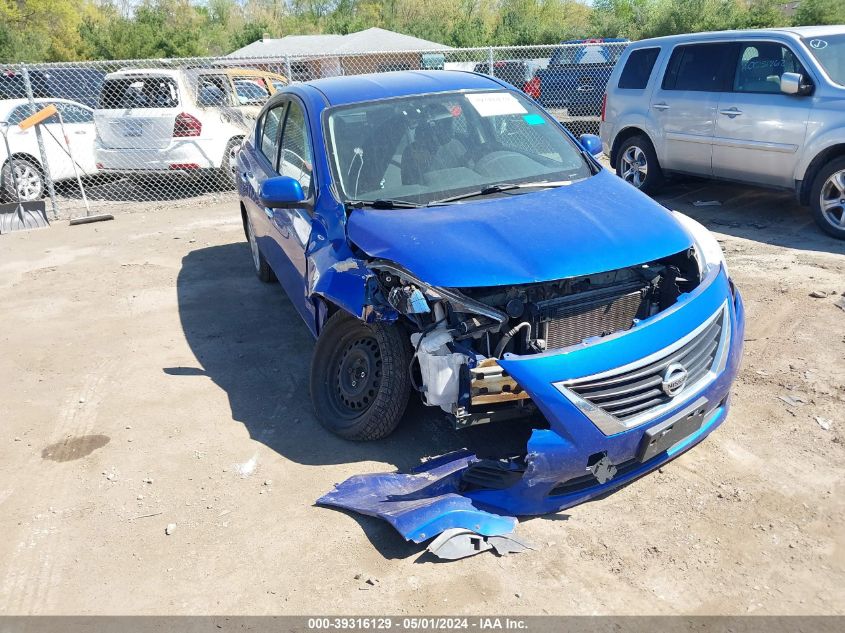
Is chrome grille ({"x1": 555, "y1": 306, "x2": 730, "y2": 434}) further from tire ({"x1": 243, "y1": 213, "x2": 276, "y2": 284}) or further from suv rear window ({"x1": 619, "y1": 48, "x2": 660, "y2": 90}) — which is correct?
suv rear window ({"x1": 619, "y1": 48, "x2": 660, "y2": 90})

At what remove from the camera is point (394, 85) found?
5.02m

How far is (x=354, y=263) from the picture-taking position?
3873 mm

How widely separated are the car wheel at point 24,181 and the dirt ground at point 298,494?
5.32 metres

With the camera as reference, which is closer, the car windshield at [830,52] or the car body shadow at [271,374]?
the car body shadow at [271,374]

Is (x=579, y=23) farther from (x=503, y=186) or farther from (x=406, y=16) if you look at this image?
(x=503, y=186)

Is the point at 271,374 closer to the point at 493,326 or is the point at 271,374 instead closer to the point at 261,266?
the point at 261,266

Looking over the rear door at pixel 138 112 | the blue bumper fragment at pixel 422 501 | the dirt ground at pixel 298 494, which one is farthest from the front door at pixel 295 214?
the rear door at pixel 138 112

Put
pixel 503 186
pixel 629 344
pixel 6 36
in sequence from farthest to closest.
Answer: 1. pixel 6 36
2. pixel 503 186
3. pixel 629 344

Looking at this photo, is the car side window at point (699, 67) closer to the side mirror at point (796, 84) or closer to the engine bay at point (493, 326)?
the side mirror at point (796, 84)

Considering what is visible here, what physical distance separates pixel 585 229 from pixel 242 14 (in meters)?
80.3

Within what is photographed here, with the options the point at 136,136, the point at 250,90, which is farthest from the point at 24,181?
the point at 250,90

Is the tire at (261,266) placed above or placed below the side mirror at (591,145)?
below

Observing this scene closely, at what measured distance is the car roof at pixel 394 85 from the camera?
489cm

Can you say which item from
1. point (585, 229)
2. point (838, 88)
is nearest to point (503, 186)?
point (585, 229)
